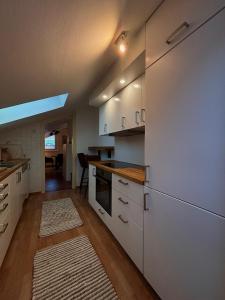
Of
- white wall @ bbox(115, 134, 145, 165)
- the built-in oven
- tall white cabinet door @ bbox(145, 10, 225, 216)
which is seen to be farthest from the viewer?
white wall @ bbox(115, 134, 145, 165)

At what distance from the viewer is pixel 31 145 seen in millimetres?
4051

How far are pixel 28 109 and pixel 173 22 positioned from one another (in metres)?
2.93

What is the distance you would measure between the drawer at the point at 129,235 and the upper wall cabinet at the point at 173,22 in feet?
4.78

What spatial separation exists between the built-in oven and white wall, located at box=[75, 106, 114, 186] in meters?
1.97

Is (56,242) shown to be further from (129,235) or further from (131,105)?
(131,105)

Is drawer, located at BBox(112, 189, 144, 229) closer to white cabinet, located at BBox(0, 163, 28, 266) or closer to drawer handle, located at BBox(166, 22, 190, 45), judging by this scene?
white cabinet, located at BBox(0, 163, 28, 266)

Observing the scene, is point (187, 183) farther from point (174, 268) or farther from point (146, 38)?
point (146, 38)

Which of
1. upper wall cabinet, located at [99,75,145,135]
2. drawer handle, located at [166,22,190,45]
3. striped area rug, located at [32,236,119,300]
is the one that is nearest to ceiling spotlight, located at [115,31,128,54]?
upper wall cabinet, located at [99,75,145,135]

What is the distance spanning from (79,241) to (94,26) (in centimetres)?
222

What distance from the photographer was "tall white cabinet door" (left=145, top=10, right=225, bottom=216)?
748 mm

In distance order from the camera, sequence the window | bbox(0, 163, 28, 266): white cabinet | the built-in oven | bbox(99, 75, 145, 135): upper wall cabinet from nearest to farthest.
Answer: bbox(0, 163, 28, 266): white cabinet, bbox(99, 75, 145, 135): upper wall cabinet, the built-in oven, the window

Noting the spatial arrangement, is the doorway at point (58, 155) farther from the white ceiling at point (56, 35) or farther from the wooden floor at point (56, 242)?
the white ceiling at point (56, 35)

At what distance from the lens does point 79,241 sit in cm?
196

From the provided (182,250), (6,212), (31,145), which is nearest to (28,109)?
(31,145)
